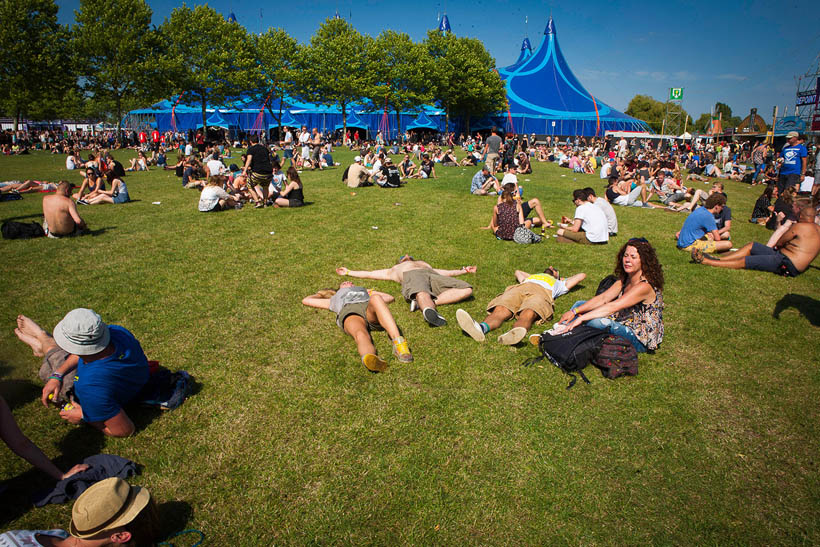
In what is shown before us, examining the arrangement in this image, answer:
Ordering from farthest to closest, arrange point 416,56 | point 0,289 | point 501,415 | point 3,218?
point 416,56 < point 3,218 < point 0,289 < point 501,415

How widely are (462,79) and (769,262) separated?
4974 centimetres

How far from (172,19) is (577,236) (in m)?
46.9

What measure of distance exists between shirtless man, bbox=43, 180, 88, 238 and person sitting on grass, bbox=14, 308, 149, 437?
6.33m

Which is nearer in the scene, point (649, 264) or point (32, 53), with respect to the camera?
point (649, 264)

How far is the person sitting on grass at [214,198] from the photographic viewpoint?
11.3 metres

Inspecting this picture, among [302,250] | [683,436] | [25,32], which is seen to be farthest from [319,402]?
[25,32]

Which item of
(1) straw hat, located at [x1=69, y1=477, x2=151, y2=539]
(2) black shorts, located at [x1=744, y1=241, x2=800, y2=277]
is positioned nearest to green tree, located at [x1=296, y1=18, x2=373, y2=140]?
(2) black shorts, located at [x1=744, y1=241, x2=800, y2=277]

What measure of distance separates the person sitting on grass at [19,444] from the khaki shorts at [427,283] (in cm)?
377

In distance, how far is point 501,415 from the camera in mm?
3715

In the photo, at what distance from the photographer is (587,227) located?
29.9 feet

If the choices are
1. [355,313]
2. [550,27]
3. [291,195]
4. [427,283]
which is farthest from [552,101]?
[355,313]

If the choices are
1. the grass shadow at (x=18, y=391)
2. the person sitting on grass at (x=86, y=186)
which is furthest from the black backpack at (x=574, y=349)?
the person sitting on grass at (x=86, y=186)

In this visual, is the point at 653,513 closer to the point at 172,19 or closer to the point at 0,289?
the point at 0,289

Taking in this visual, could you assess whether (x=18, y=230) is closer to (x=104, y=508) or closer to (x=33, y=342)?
(x=33, y=342)
